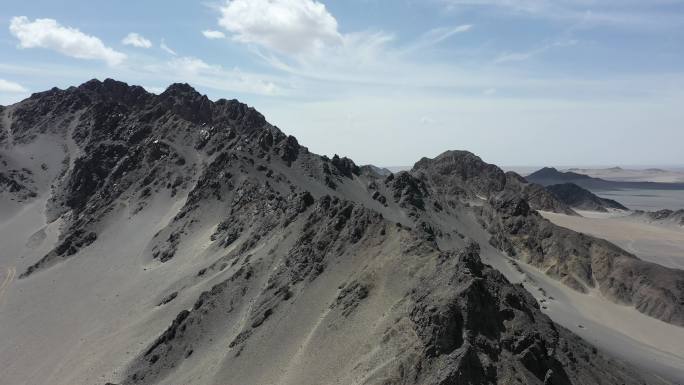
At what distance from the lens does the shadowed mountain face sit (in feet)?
136

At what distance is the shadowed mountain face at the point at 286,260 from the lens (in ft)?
136

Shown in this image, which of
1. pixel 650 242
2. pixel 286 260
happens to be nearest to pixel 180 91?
pixel 286 260

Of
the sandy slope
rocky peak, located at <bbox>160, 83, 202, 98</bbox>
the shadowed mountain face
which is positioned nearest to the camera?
the shadowed mountain face

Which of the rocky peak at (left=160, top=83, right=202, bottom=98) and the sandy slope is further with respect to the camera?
the rocky peak at (left=160, top=83, right=202, bottom=98)

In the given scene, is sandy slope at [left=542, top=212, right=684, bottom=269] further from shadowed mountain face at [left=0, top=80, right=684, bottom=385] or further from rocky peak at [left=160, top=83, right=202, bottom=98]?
rocky peak at [left=160, top=83, right=202, bottom=98]

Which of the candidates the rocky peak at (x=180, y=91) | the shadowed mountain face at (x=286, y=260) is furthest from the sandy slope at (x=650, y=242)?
the rocky peak at (x=180, y=91)

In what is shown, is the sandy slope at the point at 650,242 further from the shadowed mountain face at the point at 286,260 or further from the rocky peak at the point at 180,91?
the rocky peak at the point at 180,91

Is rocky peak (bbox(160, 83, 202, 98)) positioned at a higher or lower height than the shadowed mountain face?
higher

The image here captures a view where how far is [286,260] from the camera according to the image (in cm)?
6706

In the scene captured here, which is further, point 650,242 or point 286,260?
point 650,242

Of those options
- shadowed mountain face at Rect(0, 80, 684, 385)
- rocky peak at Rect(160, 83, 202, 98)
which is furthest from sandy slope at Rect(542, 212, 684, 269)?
rocky peak at Rect(160, 83, 202, 98)

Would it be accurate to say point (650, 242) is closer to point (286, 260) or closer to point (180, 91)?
point (286, 260)

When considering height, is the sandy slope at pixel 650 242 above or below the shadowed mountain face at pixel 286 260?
below

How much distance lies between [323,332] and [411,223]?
75.5 meters
